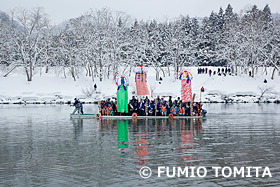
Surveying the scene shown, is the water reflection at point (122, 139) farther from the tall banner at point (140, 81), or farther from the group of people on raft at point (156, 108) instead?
the tall banner at point (140, 81)

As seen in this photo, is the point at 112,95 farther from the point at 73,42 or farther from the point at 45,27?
the point at 45,27

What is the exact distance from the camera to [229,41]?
61.9m

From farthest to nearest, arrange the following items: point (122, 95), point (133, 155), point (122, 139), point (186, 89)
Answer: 1. point (186, 89)
2. point (122, 95)
3. point (122, 139)
4. point (133, 155)

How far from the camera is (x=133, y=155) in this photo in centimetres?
1323

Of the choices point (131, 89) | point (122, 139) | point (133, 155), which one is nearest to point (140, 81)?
point (122, 139)

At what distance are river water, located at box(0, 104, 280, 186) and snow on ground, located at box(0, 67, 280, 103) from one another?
32.9m

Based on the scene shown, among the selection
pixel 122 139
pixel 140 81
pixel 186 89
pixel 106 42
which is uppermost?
pixel 106 42

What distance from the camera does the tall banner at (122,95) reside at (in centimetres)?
2722

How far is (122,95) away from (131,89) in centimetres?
2862

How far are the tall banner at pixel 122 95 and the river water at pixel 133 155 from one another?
6.69 meters

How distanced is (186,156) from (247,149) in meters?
2.88

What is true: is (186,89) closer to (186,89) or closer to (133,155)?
(186,89)

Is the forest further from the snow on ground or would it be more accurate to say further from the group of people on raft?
the group of people on raft

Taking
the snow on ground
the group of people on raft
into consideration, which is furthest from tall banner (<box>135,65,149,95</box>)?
the snow on ground
